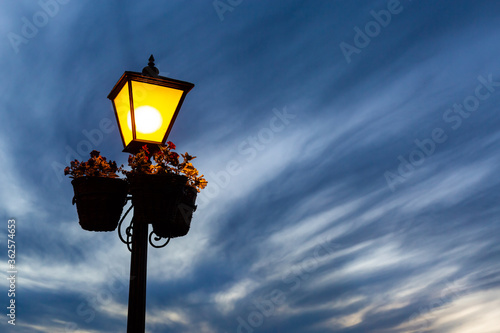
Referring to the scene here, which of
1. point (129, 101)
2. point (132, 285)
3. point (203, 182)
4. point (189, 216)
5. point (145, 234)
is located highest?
point (129, 101)

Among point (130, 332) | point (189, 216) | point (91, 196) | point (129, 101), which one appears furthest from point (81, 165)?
point (130, 332)

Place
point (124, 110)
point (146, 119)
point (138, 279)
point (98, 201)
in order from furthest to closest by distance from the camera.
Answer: point (124, 110) < point (146, 119) < point (98, 201) < point (138, 279)

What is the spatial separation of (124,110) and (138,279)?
1.64m

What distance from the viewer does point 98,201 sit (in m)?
4.47

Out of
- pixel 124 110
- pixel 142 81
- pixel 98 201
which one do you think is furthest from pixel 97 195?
pixel 142 81

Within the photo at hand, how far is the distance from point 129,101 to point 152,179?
2.79ft

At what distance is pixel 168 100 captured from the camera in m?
4.66

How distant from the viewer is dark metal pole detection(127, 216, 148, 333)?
3.98 m

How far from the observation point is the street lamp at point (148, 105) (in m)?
4.53

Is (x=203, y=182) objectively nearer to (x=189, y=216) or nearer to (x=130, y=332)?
(x=189, y=216)

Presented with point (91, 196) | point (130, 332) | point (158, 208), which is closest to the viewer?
point (130, 332)

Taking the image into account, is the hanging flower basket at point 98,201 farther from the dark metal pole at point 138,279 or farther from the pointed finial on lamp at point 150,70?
the pointed finial on lamp at point 150,70

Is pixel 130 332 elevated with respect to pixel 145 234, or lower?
lower

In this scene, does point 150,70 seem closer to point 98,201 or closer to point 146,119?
point 146,119
